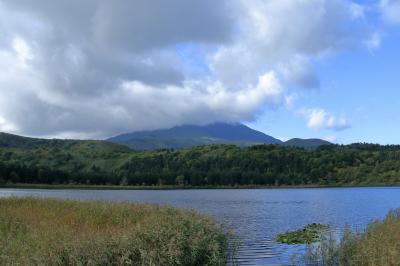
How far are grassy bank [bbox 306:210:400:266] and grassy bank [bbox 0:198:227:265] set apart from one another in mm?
4685

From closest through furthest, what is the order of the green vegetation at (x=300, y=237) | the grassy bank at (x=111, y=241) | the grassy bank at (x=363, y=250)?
1. the grassy bank at (x=111, y=241)
2. the grassy bank at (x=363, y=250)
3. the green vegetation at (x=300, y=237)

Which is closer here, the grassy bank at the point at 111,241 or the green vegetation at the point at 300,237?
the grassy bank at the point at 111,241

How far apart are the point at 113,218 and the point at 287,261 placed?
34.7ft

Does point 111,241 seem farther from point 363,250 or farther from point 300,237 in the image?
point 300,237

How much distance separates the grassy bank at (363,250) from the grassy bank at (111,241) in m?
4.68

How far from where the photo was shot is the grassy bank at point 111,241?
17453 mm

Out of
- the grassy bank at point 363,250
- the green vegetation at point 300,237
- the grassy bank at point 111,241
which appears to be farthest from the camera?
the green vegetation at point 300,237


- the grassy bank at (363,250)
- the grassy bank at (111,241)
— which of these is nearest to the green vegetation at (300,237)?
the grassy bank at (363,250)

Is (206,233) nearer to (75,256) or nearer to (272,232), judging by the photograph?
(75,256)

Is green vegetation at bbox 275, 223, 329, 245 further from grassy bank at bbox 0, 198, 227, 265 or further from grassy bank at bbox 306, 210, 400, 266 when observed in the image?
grassy bank at bbox 0, 198, 227, 265

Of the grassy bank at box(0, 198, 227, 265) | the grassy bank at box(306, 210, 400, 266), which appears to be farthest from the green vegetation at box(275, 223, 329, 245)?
the grassy bank at box(0, 198, 227, 265)

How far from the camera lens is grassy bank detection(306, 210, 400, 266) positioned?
18.3m

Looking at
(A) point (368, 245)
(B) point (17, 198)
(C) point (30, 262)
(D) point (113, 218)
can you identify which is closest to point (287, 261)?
(A) point (368, 245)

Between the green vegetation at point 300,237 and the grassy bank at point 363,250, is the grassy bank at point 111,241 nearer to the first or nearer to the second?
the grassy bank at point 363,250
